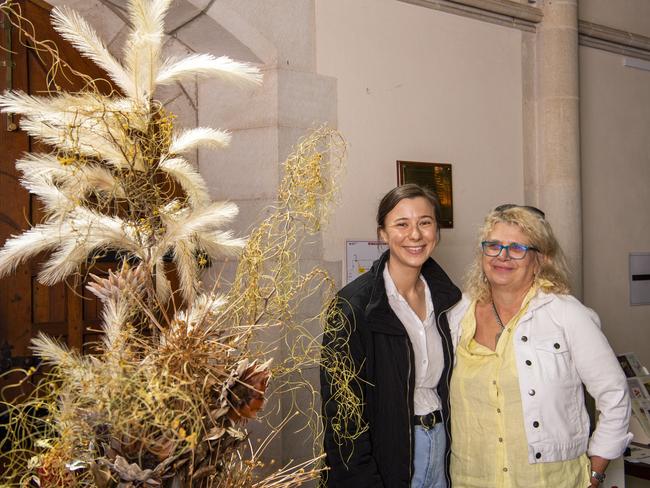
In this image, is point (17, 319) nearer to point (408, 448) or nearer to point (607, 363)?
point (408, 448)

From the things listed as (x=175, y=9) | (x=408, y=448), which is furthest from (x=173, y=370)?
(x=175, y=9)

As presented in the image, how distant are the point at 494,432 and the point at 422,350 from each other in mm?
353

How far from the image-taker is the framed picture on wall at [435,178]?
144 inches

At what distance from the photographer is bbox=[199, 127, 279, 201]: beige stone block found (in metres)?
3.16

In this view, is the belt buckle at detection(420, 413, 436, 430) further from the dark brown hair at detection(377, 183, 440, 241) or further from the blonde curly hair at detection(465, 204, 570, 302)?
the dark brown hair at detection(377, 183, 440, 241)

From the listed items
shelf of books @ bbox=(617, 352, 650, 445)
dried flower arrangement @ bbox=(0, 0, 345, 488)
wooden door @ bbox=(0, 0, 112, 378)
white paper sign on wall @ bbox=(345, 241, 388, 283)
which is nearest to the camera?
dried flower arrangement @ bbox=(0, 0, 345, 488)

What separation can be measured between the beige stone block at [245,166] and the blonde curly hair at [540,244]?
100cm

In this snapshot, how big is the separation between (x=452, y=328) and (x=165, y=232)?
1.64 metres

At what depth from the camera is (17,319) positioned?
2812mm

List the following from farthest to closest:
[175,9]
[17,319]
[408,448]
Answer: [175,9] < [17,319] < [408,448]

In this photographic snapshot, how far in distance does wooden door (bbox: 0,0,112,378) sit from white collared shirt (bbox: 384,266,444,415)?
1.19 m

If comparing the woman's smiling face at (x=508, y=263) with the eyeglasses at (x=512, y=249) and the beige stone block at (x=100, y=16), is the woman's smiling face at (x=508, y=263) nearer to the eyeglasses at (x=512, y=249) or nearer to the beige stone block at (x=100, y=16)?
the eyeglasses at (x=512, y=249)

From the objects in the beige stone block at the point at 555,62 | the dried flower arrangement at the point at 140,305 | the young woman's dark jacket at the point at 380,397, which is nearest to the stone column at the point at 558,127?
the beige stone block at the point at 555,62

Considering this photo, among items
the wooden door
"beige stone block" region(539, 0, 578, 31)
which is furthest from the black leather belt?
"beige stone block" region(539, 0, 578, 31)
